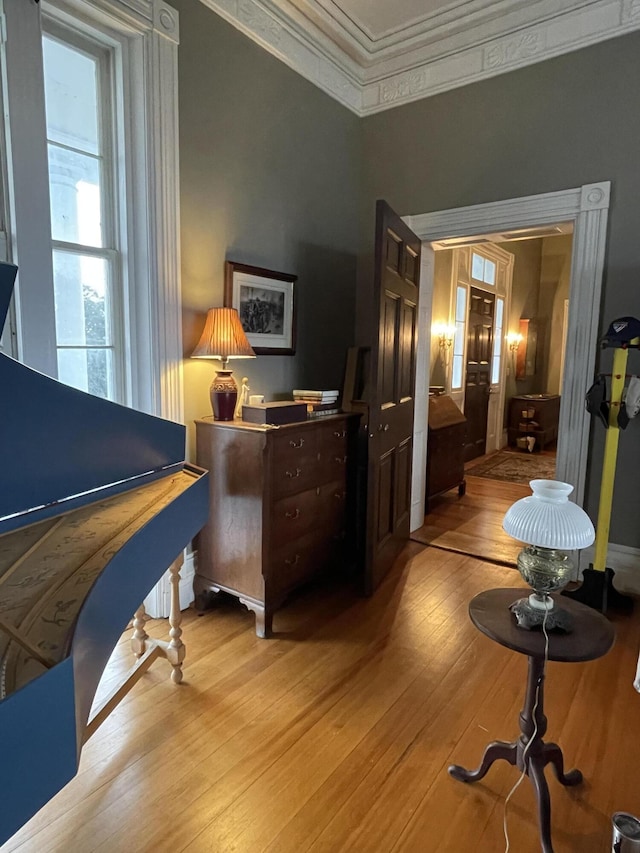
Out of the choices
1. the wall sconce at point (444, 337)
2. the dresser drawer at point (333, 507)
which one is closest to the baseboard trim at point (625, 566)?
the dresser drawer at point (333, 507)

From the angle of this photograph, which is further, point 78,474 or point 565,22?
point 565,22

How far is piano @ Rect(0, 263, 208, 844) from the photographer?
76cm

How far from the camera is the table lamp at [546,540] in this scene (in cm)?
144

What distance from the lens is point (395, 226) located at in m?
3.00

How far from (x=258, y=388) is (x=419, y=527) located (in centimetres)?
194

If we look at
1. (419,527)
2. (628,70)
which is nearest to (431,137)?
(628,70)

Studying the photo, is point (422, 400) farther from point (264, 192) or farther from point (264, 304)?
point (264, 192)

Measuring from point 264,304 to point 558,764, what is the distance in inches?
105

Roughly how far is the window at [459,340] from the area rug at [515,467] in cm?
111

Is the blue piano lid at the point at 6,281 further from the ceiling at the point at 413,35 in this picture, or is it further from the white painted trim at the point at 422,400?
the white painted trim at the point at 422,400

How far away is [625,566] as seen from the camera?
3164 millimetres

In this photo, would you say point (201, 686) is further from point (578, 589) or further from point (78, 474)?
point (578, 589)

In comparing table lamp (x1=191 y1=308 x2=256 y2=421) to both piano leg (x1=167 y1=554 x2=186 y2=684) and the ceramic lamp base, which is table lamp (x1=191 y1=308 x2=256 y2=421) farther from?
piano leg (x1=167 y1=554 x2=186 y2=684)

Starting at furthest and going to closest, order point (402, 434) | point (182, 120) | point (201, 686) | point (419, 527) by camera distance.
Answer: point (419, 527), point (402, 434), point (182, 120), point (201, 686)
